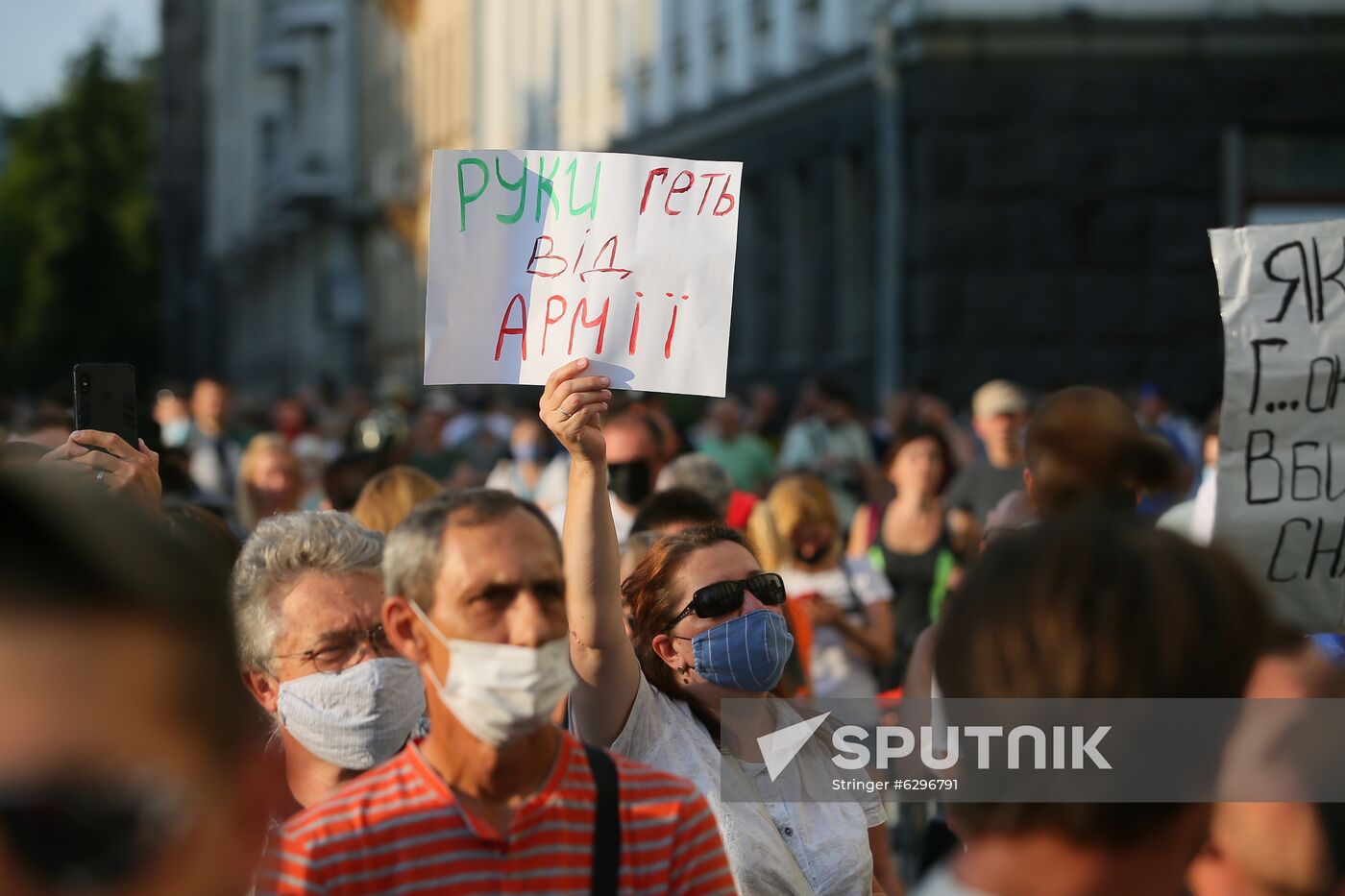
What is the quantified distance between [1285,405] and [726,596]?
1650 mm

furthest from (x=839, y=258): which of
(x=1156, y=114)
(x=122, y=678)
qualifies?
(x=122, y=678)

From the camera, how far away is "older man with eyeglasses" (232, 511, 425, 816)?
365 cm

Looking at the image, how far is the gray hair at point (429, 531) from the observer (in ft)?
8.98

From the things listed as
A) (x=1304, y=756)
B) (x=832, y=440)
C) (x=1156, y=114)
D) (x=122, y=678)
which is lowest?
(x=832, y=440)

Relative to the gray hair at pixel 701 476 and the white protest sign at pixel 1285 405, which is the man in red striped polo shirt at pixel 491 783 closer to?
the white protest sign at pixel 1285 405

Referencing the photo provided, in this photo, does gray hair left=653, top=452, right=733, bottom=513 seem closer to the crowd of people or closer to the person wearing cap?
the crowd of people

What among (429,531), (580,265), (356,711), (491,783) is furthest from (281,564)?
(491,783)

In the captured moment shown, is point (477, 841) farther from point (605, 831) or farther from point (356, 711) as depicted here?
point (356, 711)

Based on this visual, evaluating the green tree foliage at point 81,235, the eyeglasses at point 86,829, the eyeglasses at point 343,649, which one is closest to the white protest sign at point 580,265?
the eyeglasses at point 343,649

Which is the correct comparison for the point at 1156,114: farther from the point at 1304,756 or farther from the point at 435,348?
the point at 1304,756

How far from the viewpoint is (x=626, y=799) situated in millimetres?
2666

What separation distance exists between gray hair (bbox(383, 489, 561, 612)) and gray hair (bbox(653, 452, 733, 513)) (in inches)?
169

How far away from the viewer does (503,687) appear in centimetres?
263

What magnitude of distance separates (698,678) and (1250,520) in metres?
1.56
